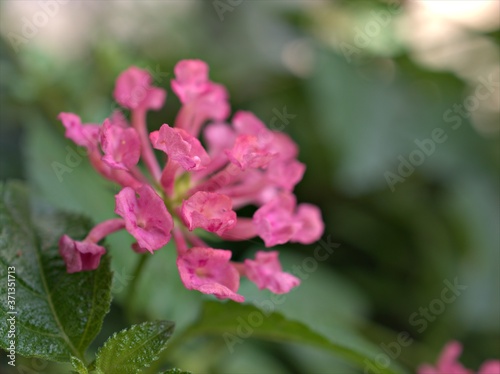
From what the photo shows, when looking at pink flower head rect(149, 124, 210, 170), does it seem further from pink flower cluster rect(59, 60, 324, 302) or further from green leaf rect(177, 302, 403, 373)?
green leaf rect(177, 302, 403, 373)

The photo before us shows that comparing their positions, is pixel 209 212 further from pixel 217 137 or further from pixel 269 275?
pixel 217 137

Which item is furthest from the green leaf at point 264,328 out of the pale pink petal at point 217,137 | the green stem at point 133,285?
the pale pink petal at point 217,137

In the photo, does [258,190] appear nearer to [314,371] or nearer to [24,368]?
[24,368]

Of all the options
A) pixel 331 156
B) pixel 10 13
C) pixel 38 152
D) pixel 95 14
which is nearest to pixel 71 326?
pixel 38 152

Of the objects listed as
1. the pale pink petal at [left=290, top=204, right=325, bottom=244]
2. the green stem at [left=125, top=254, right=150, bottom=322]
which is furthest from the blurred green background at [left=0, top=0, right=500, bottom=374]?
the pale pink petal at [left=290, top=204, right=325, bottom=244]

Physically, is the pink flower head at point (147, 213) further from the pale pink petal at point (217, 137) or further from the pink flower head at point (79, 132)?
the pale pink petal at point (217, 137)

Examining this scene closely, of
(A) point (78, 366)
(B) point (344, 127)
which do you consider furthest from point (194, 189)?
(B) point (344, 127)
